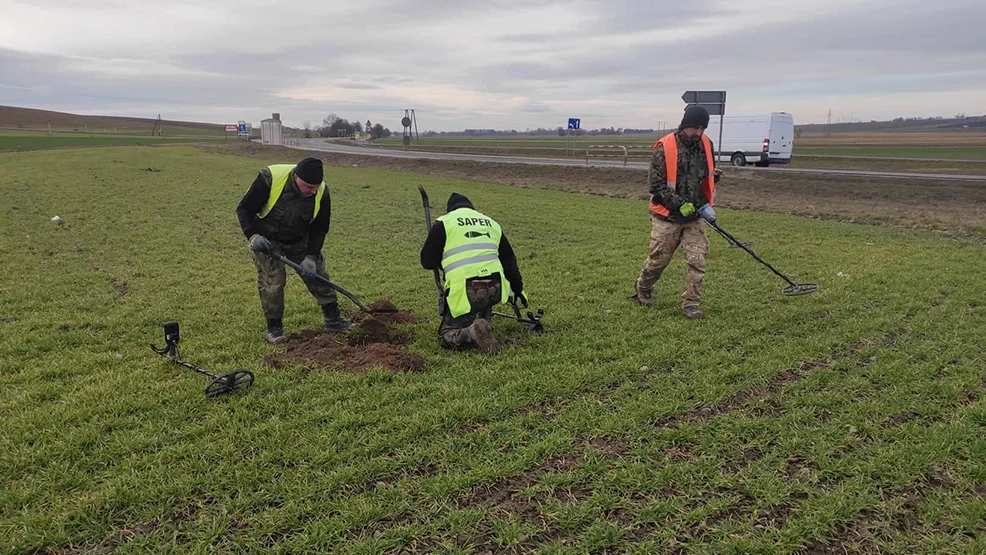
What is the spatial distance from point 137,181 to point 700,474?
23.5 metres

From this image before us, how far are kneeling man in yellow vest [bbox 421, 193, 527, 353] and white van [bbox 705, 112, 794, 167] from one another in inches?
1008

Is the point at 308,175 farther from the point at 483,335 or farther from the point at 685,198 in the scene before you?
the point at 685,198

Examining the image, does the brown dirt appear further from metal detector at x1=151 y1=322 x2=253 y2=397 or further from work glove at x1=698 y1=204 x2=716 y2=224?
metal detector at x1=151 y1=322 x2=253 y2=397

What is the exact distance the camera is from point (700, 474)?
12.0ft

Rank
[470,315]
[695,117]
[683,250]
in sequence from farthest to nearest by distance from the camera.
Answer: [683,250] → [695,117] → [470,315]

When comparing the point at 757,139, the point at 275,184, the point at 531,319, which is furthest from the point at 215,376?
the point at 757,139

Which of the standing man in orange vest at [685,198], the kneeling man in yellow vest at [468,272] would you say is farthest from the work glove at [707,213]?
the kneeling man in yellow vest at [468,272]

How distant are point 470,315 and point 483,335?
0.94 ft

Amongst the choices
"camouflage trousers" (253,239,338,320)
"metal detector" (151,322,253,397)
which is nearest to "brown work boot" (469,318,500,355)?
"camouflage trousers" (253,239,338,320)

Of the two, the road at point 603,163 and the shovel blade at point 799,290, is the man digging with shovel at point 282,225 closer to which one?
the shovel blade at point 799,290

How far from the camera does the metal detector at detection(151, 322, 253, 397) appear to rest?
15.1 feet

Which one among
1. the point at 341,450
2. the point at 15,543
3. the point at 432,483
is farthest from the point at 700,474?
the point at 15,543

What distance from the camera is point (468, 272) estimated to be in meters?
5.55

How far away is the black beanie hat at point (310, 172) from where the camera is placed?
221 inches
